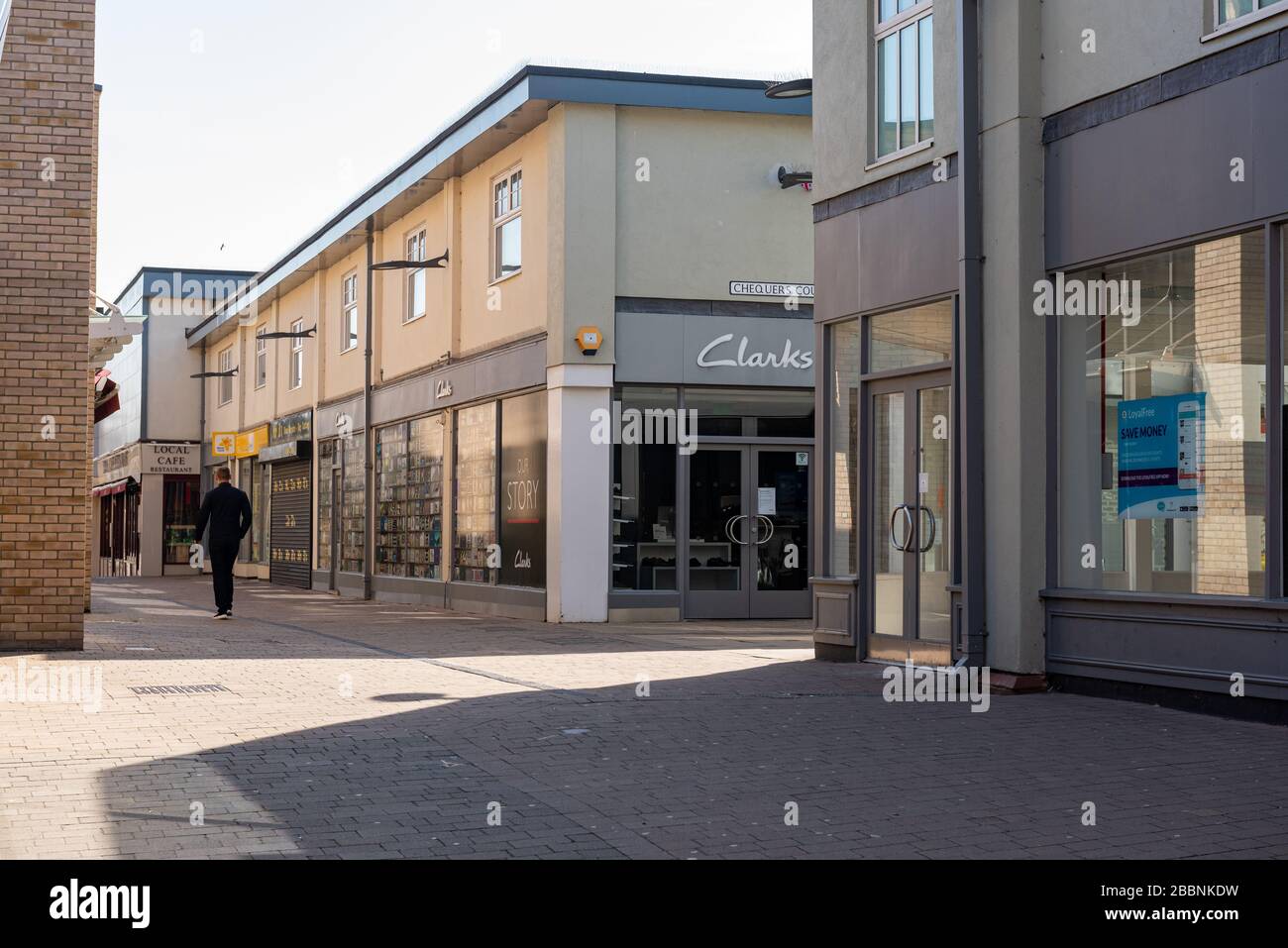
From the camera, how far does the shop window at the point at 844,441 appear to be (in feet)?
43.4

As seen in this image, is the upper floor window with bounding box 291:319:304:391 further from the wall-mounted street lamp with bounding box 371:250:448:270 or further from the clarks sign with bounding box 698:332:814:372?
the clarks sign with bounding box 698:332:814:372

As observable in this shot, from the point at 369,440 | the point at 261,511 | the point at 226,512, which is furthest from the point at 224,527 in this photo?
the point at 261,511

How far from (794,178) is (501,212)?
4414 mm

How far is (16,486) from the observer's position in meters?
12.9

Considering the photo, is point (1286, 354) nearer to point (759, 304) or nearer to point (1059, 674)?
point (1059, 674)

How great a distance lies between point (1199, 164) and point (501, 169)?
13636mm

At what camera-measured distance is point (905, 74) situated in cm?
1265

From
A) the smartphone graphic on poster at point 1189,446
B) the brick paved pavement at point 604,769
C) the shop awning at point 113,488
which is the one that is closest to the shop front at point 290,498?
the shop awning at point 113,488

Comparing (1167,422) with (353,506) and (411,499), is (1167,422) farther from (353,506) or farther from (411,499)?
(353,506)

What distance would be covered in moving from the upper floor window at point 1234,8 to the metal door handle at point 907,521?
14.8ft

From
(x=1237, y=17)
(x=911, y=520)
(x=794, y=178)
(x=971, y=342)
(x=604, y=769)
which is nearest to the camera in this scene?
(x=604, y=769)

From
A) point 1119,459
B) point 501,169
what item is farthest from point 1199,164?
point 501,169

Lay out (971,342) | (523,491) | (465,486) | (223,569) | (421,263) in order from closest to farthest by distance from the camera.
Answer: (971,342)
(223,569)
(523,491)
(465,486)
(421,263)

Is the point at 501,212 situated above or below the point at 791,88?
below
